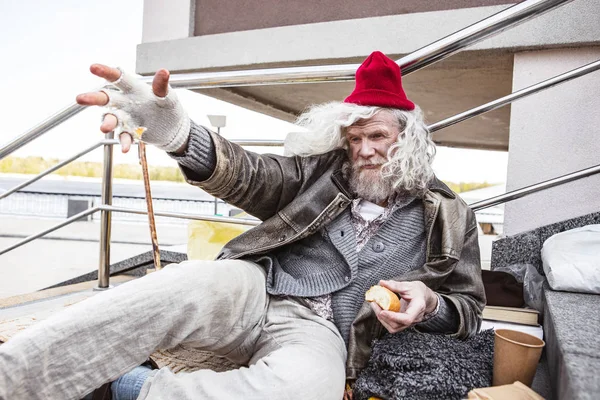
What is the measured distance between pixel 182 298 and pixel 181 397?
0.88ft

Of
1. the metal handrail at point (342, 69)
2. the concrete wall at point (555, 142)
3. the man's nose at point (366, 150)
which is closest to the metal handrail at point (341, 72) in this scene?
the metal handrail at point (342, 69)

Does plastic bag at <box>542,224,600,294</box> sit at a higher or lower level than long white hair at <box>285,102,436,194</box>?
lower

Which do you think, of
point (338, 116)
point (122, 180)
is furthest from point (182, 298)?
point (122, 180)

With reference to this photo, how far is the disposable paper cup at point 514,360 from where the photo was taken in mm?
1248

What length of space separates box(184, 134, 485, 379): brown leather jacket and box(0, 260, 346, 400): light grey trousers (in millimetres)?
236

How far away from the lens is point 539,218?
98.5 inches

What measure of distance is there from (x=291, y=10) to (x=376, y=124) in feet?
7.95

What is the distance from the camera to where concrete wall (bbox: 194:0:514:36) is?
337cm

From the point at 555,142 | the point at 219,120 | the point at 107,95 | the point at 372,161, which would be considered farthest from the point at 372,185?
the point at 219,120

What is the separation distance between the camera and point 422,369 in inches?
50.1

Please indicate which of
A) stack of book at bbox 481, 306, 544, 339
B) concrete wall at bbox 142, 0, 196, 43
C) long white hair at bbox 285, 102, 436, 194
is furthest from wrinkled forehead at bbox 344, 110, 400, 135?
concrete wall at bbox 142, 0, 196, 43

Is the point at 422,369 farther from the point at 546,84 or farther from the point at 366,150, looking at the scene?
the point at 546,84

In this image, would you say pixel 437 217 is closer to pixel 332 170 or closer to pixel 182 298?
pixel 332 170

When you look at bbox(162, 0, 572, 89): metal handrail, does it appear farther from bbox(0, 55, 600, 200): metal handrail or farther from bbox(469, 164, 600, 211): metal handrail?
bbox(469, 164, 600, 211): metal handrail
